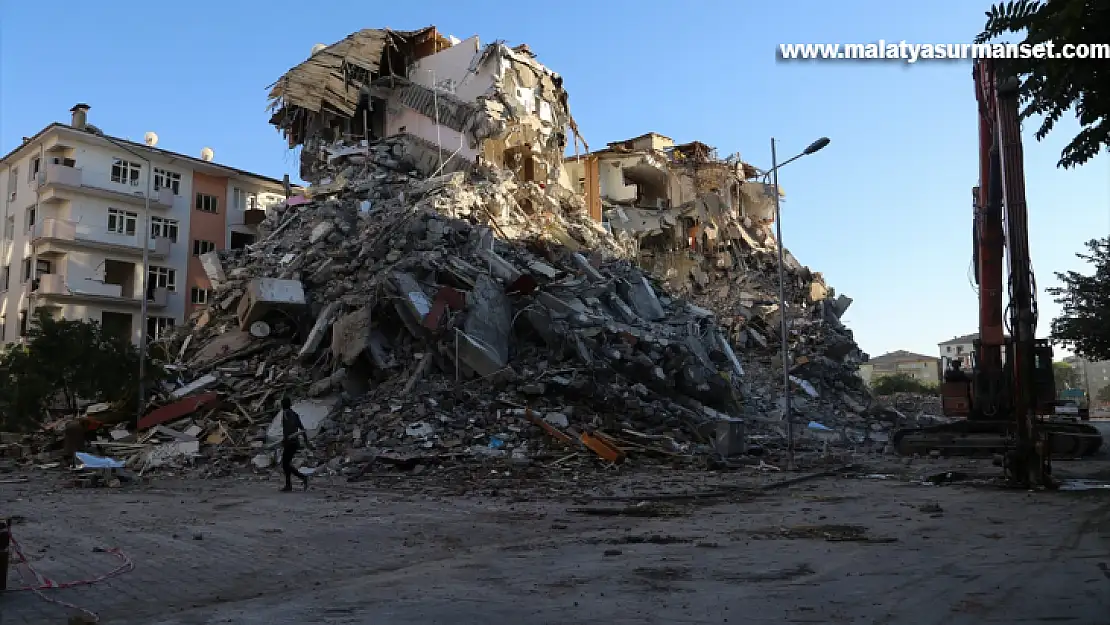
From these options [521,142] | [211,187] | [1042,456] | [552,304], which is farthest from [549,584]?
[211,187]

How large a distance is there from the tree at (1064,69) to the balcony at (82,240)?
35.9m

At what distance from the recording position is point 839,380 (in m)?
30.5

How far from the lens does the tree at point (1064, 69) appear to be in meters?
5.05

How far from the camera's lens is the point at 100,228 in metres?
34.4

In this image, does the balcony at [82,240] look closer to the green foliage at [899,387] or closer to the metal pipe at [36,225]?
the metal pipe at [36,225]

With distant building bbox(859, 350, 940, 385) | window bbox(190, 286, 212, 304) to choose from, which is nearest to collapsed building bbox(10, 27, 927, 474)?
window bbox(190, 286, 212, 304)

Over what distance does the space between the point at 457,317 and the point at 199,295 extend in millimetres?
24522

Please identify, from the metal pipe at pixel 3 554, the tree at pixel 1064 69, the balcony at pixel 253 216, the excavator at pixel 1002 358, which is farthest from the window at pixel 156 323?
the tree at pixel 1064 69

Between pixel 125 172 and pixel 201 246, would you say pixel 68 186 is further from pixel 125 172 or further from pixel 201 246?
pixel 201 246

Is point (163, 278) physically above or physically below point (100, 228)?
below

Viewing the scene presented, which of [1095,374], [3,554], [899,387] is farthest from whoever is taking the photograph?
[1095,374]

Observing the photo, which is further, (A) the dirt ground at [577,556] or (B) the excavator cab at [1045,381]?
(B) the excavator cab at [1045,381]

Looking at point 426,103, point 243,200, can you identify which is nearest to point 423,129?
point 426,103

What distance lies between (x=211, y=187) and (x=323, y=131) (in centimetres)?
926
